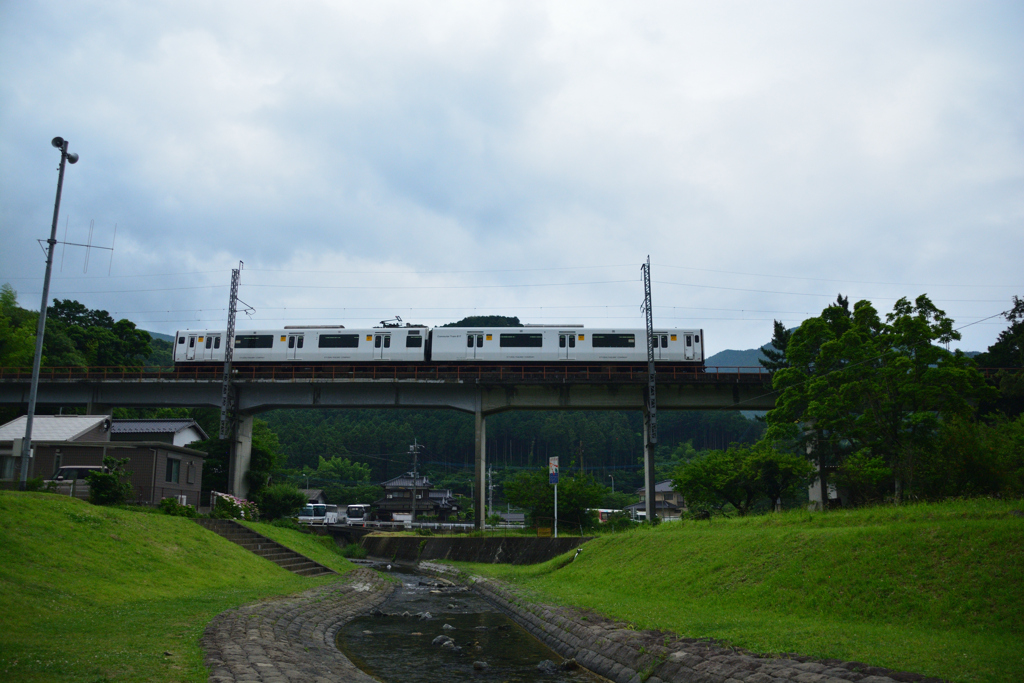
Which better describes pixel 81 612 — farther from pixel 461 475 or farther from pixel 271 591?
pixel 461 475

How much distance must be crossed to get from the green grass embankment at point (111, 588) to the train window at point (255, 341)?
835 inches

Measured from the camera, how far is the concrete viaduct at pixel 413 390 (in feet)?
133

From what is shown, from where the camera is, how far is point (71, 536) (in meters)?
16.0

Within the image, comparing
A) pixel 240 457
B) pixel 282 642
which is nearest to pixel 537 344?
pixel 240 457

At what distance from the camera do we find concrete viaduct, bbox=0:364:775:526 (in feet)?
133

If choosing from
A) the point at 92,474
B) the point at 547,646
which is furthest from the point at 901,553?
the point at 92,474

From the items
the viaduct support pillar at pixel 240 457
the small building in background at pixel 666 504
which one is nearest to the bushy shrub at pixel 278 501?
the viaduct support pillar at pixel 240 457

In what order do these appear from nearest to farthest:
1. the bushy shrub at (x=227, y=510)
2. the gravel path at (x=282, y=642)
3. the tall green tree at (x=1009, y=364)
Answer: the gravel path at (x=282, y=642), the bushy shrub at (x=227, y=510), the tall green tree at (x=1009, y=364)

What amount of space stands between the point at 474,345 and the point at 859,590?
3204 centimetres

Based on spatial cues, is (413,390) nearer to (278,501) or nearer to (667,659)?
(278,501)

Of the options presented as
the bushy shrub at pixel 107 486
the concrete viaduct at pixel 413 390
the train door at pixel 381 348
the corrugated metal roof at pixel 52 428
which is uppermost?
the train door at pixel 381 348

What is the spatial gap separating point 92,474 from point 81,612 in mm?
12759

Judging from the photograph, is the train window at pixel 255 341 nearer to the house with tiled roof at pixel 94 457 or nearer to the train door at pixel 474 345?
the train door at pixel 474 345

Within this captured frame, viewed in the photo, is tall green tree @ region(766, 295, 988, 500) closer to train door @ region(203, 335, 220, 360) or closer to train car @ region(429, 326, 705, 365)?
train car @ region(429, 326, 705, 365)
